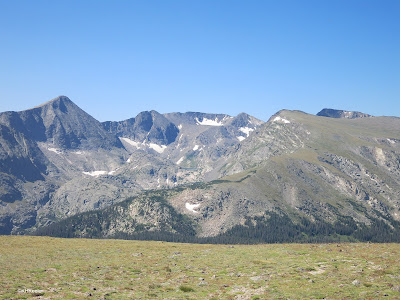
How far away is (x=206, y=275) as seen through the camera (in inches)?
2195

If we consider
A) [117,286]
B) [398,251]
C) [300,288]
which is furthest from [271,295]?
[398,251]

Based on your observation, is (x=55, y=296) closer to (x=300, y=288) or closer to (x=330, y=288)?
(x=300, y=288)

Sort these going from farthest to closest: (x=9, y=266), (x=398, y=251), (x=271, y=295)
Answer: (x=398, y=251) < (x=9, y=266) < (x=271, y=295)

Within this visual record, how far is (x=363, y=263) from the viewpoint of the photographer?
56.8m

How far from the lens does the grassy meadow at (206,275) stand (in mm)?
44562

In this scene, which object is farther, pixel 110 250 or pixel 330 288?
pixel 110 250

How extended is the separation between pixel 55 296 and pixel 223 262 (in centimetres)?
3045

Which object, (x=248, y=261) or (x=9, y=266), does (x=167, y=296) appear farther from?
(x=9, y=266)

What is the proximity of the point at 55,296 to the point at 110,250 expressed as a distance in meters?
43.4

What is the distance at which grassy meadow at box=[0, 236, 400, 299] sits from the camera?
44562 mm

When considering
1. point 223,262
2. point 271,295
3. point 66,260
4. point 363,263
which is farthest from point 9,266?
point 363,263

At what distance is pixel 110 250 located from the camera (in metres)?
86.8

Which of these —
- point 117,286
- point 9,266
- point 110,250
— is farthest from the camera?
point 110,250

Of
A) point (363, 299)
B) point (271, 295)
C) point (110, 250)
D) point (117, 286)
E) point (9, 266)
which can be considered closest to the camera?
point (363, 299)
